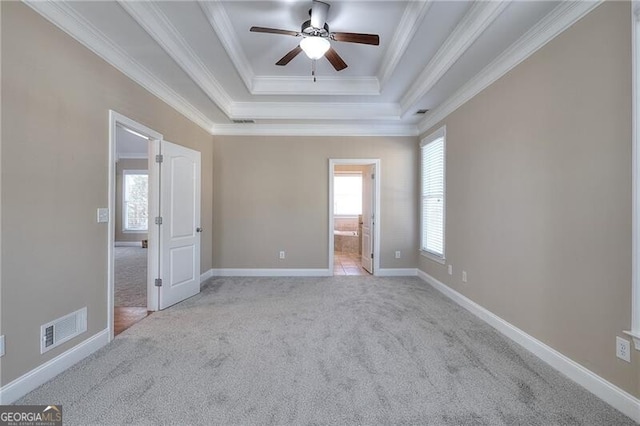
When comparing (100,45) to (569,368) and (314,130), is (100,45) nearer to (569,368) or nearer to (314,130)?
(314,130)

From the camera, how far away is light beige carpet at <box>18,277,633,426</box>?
1678 mm

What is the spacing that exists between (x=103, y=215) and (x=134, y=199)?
24.3ft

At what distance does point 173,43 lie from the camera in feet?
8.77

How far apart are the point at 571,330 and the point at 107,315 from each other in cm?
383

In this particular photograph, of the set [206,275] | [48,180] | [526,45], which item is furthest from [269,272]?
[526,45]

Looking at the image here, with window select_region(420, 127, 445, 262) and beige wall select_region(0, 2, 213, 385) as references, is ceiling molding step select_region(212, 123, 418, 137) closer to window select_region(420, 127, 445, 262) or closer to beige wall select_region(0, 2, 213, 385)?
window select_region(420, 127, 445, 262)

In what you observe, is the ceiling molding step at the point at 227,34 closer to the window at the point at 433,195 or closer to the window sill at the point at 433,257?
the window at the point at 433,195

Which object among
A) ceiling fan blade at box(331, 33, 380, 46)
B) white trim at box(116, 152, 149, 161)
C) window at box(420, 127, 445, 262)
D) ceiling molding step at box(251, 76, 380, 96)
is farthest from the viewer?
white trim at box(116, 152, 149, 161)

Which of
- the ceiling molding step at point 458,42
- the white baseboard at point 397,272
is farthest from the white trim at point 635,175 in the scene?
the white baseboard at point 397,272

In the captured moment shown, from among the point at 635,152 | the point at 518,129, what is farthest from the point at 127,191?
the point at 635,152

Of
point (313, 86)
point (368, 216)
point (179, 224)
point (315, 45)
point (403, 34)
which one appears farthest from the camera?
point (368, 216)

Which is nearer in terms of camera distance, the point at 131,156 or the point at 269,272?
the point at 269,272

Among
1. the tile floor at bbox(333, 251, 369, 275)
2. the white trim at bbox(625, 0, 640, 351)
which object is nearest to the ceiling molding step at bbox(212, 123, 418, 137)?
the tile floor at bbox(333, 251, 369, 275)

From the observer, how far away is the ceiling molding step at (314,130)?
4.93 metres
